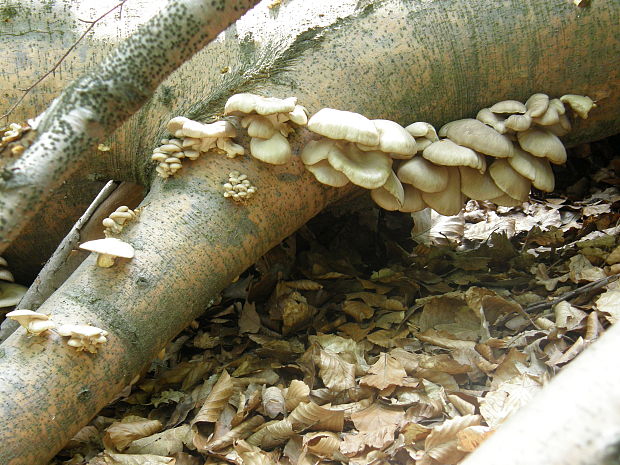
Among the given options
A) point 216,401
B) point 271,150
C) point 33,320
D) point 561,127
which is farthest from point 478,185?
point 33,320

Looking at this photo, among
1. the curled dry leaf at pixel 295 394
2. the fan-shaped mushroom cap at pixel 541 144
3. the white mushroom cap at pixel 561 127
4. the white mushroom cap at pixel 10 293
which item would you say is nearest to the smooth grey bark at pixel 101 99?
the curled dry leaf at pixel 295 394

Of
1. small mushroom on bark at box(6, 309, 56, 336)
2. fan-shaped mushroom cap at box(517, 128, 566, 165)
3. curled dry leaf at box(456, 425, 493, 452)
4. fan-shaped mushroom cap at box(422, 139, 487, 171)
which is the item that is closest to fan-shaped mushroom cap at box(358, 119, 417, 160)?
fan-shaped mushroom cap at box(422, 139, 487, 171)

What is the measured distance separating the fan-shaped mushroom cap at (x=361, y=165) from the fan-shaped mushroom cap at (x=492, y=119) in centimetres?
60

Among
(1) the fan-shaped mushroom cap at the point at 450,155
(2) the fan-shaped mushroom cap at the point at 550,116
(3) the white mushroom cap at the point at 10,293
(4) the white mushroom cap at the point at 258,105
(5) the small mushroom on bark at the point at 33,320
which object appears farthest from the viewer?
(3) the white mushroom cap at the point at 10,293

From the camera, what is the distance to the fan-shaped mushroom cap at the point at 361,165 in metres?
2.40

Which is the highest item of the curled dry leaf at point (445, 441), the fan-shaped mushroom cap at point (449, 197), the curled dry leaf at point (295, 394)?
the fan-shaped mushroom cap at point (449, 197)

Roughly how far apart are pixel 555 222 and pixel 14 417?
3.49 metres

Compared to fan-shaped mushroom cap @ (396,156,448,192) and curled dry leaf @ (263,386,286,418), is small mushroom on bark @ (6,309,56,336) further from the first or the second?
fan-shaped mushroom cap @ (396,156,448,192)

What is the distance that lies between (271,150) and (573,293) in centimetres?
160

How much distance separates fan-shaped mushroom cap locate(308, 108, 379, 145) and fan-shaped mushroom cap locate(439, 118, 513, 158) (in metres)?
0.57

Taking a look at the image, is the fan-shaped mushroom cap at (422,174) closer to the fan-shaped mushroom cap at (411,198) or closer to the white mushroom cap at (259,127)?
the fan-shaped mushroom cap at (411,198)

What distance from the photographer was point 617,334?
1.26 m

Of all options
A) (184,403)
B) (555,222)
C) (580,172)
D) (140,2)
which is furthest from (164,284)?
(580,172)

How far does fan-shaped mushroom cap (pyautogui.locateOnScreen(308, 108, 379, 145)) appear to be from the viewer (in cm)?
229
